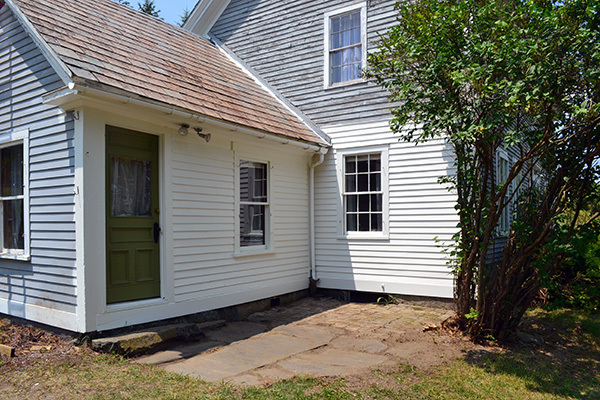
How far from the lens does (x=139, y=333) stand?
5.89 m

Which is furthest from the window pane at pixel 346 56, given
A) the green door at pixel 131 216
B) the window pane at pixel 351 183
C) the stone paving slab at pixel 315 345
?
the stone paving slab at pixel 315 345

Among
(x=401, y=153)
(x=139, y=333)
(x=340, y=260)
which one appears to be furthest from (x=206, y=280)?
(x=401, y=153)

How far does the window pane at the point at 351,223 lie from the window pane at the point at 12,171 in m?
5.72

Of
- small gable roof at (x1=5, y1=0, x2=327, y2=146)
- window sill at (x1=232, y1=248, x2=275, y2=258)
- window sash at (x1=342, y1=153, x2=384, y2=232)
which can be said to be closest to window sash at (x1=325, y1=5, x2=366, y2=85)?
small gable roof at (x1=5, y1=0, x2=327, y2=146)

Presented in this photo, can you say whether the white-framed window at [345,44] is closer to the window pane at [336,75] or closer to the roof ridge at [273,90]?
the window pane at [336,75]

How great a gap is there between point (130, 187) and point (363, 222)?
15.4ft

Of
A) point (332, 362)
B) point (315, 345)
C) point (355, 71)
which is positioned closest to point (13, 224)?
point (315, 345)

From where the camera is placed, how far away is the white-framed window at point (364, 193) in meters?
9.06

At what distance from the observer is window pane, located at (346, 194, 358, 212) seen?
9508mm

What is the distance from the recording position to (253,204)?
847 centimetres

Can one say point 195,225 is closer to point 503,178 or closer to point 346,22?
point 346,22

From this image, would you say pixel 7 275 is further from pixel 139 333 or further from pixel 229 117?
pixel 229 117

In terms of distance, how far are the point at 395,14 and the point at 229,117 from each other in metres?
4.04

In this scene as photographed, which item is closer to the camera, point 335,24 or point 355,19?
point 355,19
